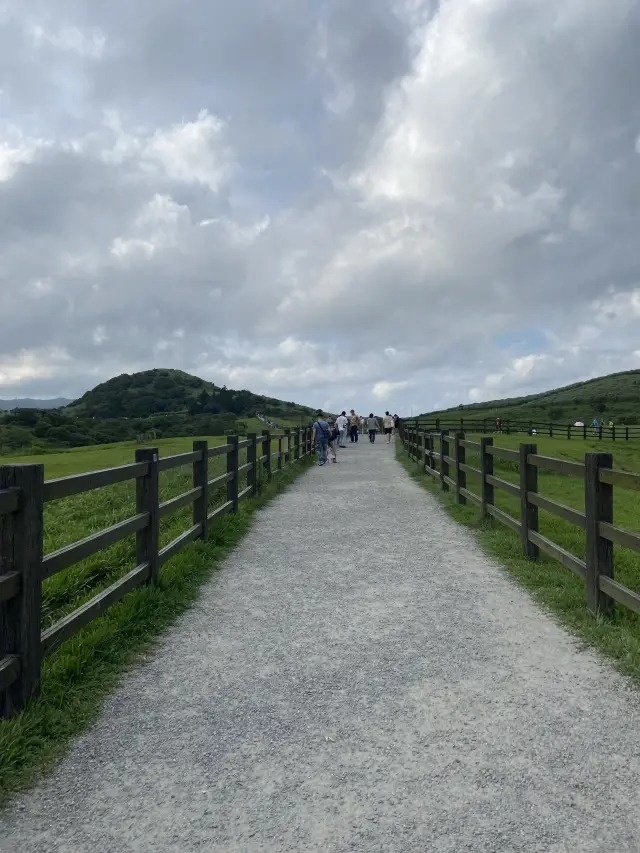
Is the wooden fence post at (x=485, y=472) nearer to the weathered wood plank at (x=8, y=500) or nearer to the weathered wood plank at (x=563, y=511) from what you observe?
the weathered wood plank at (x=563, y=511)

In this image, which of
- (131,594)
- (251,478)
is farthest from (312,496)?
(131,594)

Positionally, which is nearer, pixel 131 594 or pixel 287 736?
pixel 287 736

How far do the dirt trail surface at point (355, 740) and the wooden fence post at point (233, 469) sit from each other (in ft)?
13.7

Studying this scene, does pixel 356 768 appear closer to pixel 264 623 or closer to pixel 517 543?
pixel 264 623

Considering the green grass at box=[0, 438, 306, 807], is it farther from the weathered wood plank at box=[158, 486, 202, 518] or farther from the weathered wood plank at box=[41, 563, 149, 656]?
the weathered wood plank at box=[158, 486, 202, 518]

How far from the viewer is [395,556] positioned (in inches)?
316

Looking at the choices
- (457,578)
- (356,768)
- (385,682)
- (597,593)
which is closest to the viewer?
(356,768)

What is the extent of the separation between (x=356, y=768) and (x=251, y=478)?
1004 cm

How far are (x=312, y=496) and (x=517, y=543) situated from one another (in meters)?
6.22

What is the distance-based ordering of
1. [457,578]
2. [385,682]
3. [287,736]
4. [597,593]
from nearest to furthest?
[287,736] < [385,682] < [597,593] < [457,578]

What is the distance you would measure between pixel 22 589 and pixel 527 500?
5.69 meters

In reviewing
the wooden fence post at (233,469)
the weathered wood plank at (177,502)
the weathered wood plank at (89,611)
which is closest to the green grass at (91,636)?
the weathered wood plank at (89,611)

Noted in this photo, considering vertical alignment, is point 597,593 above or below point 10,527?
below

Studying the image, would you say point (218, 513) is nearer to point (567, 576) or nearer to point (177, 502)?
point (177, 502)
